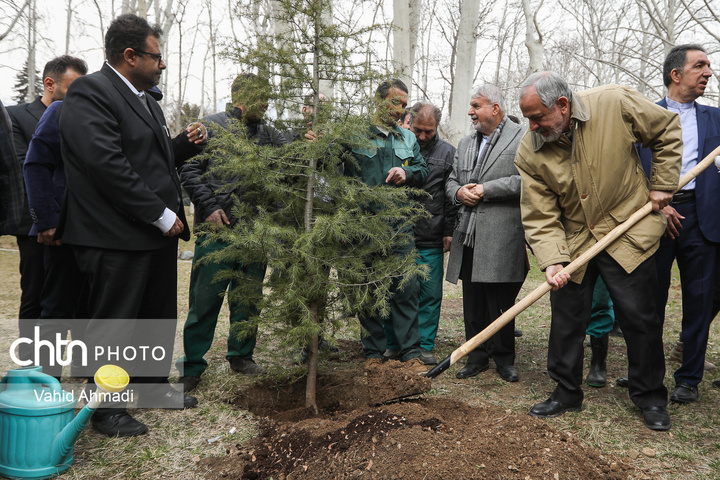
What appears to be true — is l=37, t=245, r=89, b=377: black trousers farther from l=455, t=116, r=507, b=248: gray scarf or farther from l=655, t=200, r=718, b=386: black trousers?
l=655, t=200, r=718, b=386: black trousers

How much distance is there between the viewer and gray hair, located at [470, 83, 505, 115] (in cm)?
427

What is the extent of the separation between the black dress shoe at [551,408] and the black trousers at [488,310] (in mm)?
815

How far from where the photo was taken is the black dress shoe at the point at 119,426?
3109 mm

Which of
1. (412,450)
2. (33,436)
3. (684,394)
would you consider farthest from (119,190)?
(684,394)

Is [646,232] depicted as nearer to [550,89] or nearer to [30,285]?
[550,89]

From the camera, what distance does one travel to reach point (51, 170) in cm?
390

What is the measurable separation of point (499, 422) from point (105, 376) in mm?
2143

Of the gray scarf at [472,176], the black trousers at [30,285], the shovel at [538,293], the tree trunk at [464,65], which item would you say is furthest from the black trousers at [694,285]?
the tree trunk at [464,65]

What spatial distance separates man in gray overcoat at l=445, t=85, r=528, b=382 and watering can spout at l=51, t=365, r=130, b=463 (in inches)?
108

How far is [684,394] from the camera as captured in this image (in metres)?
3.76

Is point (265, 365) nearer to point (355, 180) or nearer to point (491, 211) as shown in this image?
point (355, 180)

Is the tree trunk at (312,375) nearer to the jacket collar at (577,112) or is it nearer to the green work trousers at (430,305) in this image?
the green work trousers at (430,305)

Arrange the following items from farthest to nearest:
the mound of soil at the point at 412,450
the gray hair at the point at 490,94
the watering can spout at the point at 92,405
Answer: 1. the gray hair at the point at 490,94
2. the mound of soil at the point at 412,450
3. the watering can spout at the point at 92,405

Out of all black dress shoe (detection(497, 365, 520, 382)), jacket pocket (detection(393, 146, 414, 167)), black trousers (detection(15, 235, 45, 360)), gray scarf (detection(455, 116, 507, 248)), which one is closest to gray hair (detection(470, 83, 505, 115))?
gray scarf (detection(455, 116, 507, 248))
